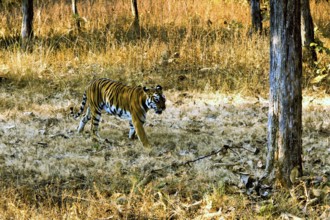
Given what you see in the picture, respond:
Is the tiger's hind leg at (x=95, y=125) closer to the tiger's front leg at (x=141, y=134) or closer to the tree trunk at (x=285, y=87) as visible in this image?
the tiger's front leg at (x=141, y=134)

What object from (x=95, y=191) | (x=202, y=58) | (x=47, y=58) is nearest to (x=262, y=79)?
(x=202, y=58)

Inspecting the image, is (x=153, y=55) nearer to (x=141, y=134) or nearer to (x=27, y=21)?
(x=27, y=21)

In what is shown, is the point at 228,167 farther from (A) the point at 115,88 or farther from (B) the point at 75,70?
(B) the point at 75,70

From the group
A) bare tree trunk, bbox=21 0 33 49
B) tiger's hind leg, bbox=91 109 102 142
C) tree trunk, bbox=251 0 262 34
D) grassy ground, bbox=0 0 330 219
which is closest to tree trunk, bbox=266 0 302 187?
grassy ground, bbox=0 0 330 219

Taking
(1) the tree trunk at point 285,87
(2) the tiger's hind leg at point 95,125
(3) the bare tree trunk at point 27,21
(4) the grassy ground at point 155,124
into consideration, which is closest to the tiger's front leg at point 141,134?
(4) the grassy ground at point 155,124

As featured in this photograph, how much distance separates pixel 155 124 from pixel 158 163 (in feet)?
5.67

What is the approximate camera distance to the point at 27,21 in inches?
417

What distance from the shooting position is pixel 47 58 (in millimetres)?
10031

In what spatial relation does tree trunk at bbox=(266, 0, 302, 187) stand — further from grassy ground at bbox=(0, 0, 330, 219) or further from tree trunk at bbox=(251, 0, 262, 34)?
tree trunk at bbox=(251, 0, 262, 34)

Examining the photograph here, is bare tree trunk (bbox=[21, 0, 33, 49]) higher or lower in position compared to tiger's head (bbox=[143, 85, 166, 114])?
higher

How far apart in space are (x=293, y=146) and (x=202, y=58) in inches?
216

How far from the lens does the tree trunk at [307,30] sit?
8.93m

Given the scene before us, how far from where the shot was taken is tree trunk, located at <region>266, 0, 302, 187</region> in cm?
438

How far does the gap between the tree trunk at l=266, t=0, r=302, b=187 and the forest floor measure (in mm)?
328
